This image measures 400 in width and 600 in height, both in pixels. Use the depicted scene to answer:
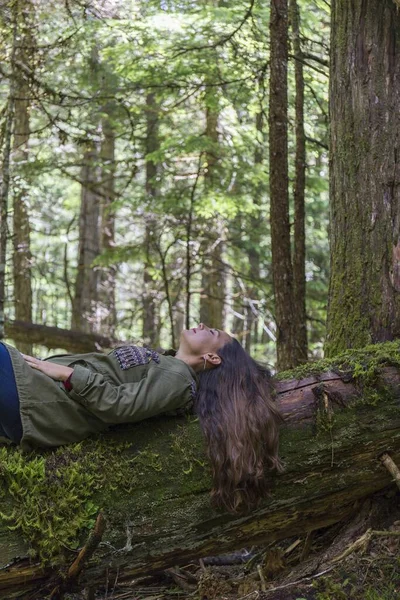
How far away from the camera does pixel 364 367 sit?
4.18 m

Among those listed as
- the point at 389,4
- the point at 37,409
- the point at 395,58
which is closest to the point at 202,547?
the point at 37,409

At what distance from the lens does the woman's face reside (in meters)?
4.24

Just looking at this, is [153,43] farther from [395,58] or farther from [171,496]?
[171,496]

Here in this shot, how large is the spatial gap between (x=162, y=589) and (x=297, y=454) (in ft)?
4.58

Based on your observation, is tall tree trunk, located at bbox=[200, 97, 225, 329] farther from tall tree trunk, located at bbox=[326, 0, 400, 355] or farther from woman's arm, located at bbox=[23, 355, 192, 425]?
woman's arm, located at bbox=[23, 355, 192, 425]

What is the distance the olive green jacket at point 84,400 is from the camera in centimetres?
369

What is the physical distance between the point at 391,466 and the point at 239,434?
1066mm

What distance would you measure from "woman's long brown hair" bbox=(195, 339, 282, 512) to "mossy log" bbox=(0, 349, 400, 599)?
0.33 feet

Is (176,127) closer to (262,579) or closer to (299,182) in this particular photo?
(299,182)

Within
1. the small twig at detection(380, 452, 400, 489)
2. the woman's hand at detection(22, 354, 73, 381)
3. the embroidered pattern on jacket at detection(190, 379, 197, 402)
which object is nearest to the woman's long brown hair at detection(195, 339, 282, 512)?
the embroidered pattern on jacket at detection(190, 379, 197, 402)

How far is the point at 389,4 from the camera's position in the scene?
193 inches

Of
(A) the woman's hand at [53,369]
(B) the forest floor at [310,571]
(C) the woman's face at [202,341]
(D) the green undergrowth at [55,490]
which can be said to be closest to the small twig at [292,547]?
(B) the forest floor at [310,571]

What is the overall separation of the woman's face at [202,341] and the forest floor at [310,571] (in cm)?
154

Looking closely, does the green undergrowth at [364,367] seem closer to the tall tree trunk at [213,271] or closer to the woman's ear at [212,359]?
the woman's ear at [212,359]
